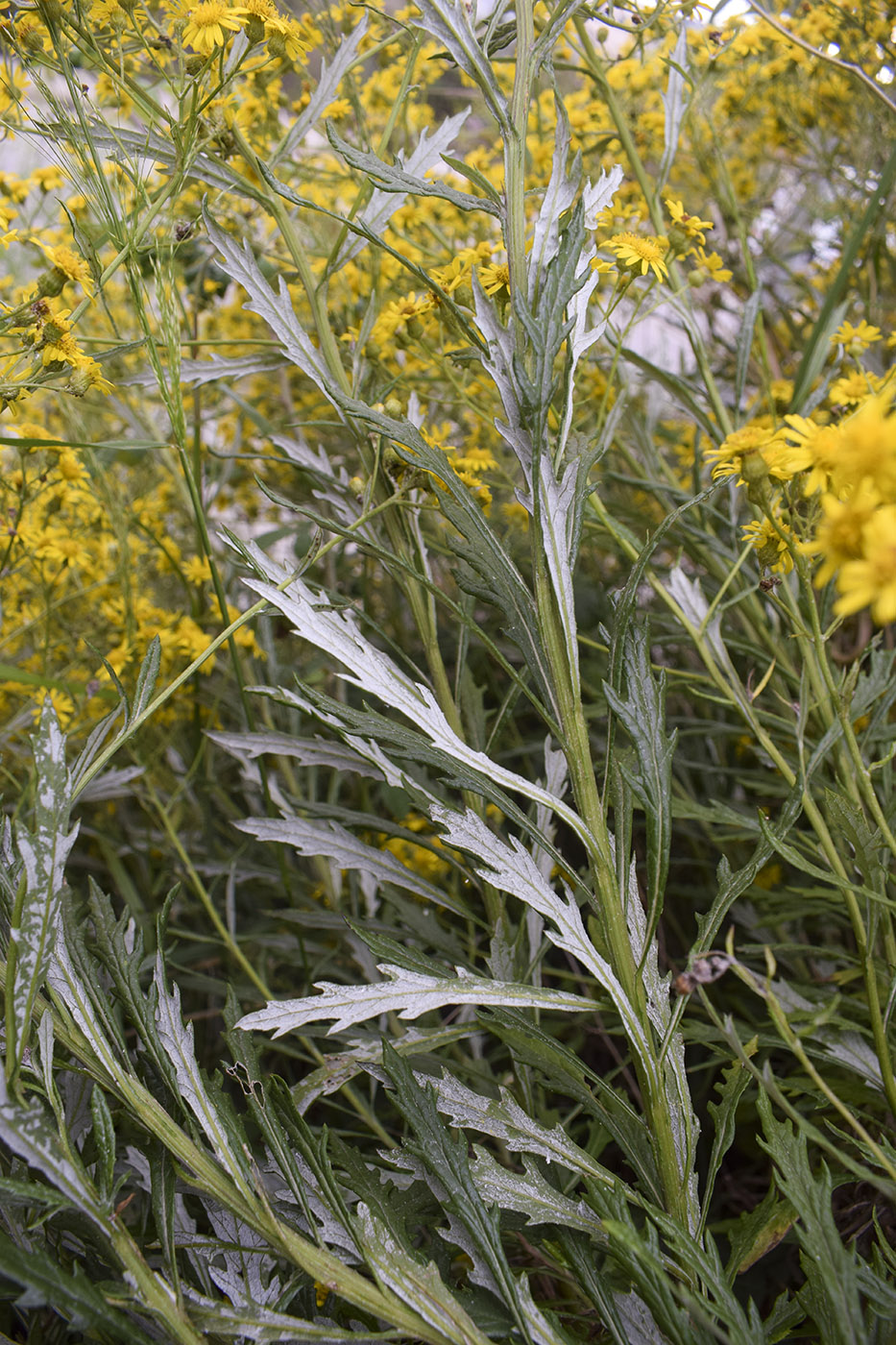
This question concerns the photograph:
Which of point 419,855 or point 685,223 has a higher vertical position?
point 685,223

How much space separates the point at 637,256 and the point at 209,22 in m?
0.32

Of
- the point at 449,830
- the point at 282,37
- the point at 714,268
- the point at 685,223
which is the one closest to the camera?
the point at 449,830

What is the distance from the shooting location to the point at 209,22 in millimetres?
582

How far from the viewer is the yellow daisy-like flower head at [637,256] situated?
2.17ft

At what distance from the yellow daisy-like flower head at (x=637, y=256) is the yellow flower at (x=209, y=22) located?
0.29m

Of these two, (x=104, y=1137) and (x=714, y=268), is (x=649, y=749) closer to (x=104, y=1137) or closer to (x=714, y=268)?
(x=104, y=1137)

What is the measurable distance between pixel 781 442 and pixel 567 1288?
0.57 m

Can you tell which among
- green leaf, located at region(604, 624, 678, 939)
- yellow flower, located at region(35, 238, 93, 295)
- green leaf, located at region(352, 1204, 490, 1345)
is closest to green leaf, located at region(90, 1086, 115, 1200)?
green leaf, located at region(352, 1204, 490, 1345)

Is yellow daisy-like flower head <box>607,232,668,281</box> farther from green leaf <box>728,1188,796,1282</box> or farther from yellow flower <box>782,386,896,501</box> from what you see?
green leaf <box>728,1188,796,1282</box>

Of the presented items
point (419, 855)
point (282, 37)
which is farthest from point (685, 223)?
point (419, 855)

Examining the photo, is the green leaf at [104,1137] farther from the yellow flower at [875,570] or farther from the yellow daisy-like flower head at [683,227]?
the yellow daisy-like flower head at [683,227]

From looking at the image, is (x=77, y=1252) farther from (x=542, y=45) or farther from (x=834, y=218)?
(x=834, y=218)

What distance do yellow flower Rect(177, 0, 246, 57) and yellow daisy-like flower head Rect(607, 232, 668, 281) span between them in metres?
0.29

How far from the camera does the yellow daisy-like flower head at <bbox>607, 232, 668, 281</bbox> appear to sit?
66 centimetres
